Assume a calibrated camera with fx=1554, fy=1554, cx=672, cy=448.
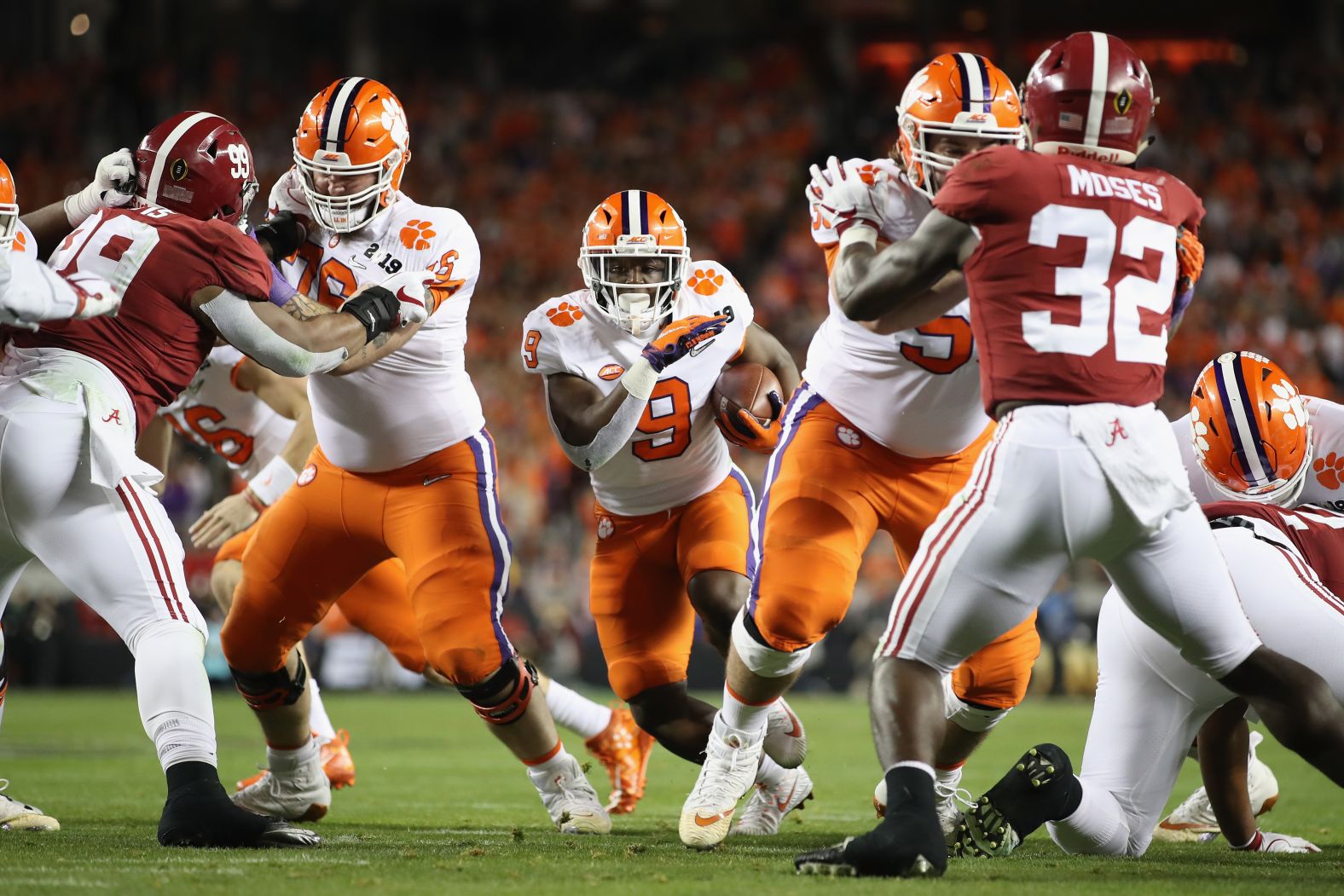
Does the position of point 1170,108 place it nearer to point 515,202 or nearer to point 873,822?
point 515,202

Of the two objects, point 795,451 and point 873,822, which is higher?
point 795,451

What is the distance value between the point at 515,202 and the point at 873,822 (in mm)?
15034

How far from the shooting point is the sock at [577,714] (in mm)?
6137

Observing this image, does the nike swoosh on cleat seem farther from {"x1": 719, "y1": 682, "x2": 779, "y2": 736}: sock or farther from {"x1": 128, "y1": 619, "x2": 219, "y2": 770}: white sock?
{"x1": 128, "y1": 619, "x2": 219, "y2": 770}: white sock

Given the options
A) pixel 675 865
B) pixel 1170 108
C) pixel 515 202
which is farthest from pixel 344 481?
pixel 1170 108

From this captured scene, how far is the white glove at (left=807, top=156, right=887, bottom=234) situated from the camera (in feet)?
14.4

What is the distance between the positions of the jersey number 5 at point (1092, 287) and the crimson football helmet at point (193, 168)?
8.12 feet

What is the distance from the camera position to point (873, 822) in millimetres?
5625

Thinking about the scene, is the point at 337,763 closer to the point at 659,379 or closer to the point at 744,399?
the point at 659,379

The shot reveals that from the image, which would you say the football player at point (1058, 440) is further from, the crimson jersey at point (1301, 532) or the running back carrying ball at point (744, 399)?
the running back carrying ball at point (744, 399)

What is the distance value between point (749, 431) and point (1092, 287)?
5.66 ft

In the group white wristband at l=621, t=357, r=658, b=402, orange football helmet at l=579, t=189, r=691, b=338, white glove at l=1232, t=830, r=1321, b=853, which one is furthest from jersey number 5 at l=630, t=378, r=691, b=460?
white glove at l=1232, t=830, r=1321, b=853

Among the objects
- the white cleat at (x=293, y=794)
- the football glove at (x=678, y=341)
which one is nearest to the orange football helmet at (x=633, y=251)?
the football glove at (x=678, y=341)

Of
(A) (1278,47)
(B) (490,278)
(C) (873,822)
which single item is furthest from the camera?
(A) (1278,47)
